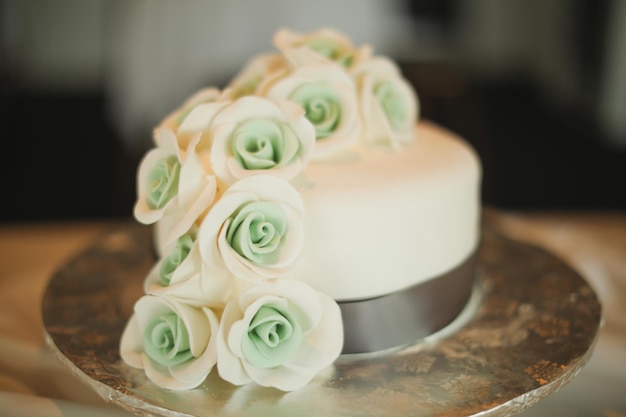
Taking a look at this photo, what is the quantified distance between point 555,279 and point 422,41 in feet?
16.9

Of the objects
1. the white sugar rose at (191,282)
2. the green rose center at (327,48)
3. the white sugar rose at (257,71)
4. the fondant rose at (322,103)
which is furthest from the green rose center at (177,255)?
the green rose center at (327,48)

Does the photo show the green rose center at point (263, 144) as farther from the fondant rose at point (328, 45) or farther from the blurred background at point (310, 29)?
the blurred background at point (310, 29)

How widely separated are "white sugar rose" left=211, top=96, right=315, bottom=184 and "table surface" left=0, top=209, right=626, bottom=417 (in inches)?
17.4

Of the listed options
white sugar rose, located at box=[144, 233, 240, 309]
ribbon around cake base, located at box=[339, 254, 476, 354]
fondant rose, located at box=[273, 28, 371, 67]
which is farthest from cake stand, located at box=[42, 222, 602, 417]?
fondant rose, located at box=[273, 28, 371, 67]

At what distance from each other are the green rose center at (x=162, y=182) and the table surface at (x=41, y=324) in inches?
13.4

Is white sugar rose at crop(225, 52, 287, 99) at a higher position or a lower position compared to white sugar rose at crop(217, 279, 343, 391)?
higher

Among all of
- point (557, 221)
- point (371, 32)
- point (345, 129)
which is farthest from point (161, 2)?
point (345, 129)

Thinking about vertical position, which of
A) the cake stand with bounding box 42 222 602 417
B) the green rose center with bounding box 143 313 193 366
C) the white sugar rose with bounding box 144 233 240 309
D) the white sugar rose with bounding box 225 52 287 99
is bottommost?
the cake stand with bounding box 42 222 602 417

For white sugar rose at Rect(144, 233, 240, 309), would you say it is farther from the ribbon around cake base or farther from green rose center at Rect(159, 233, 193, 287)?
the ribbon around cake base

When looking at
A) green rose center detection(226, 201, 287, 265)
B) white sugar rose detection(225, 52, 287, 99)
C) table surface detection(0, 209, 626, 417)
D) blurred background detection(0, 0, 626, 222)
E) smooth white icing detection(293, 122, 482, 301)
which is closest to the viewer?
green rose center detection(226, 201, 287, 265)

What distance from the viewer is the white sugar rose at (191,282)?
0.95 meters

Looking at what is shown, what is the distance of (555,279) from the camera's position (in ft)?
4.42

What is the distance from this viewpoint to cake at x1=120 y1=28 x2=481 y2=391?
0.93 metres

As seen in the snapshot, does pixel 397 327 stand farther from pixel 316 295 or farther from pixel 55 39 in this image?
pixel 55 39
